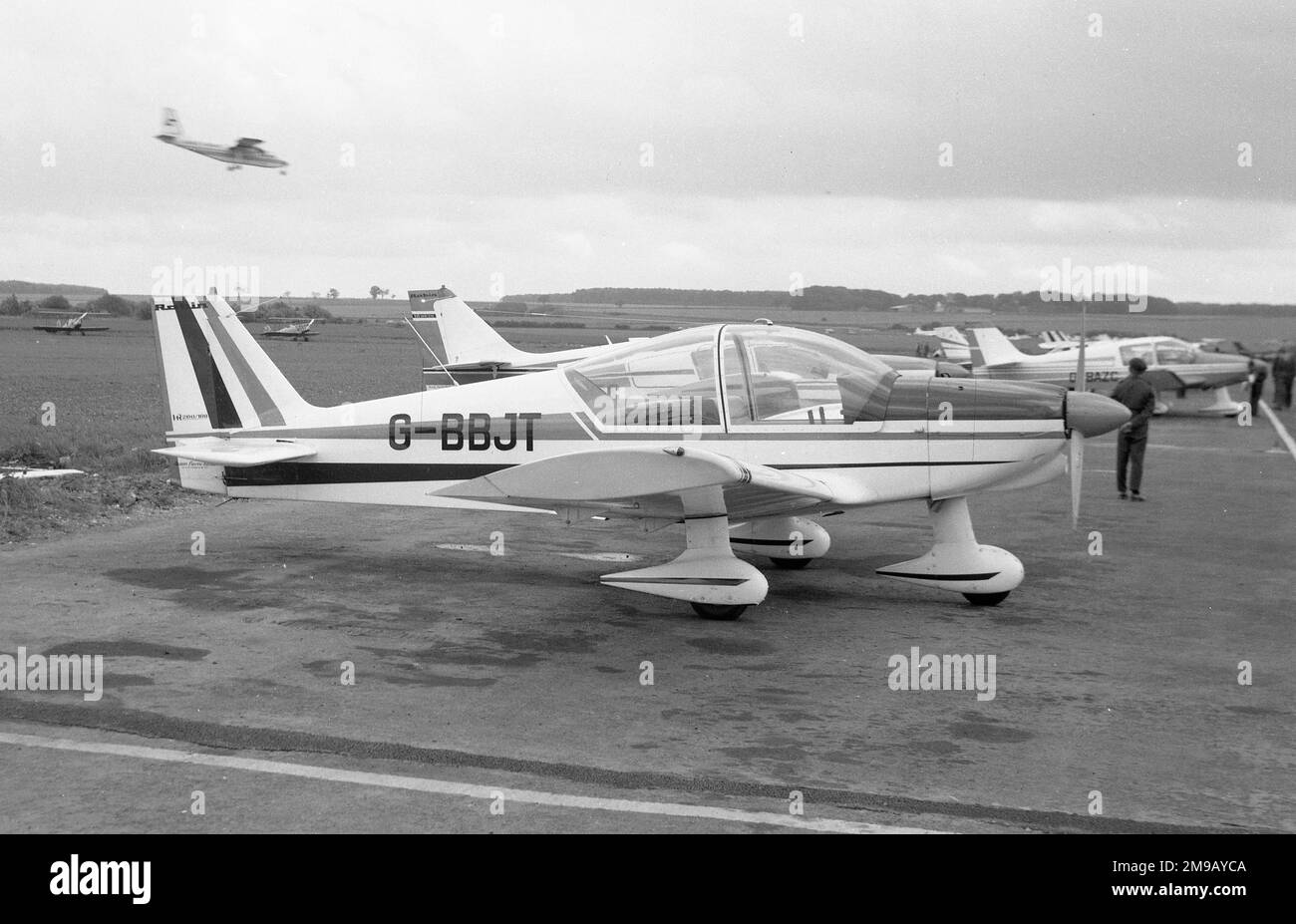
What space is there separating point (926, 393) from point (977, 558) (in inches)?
50.9

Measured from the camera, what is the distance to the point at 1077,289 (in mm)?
8812

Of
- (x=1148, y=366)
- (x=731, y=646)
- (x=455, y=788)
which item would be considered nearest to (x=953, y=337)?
(x=1148, y=366)

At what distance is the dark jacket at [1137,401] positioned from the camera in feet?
48.3

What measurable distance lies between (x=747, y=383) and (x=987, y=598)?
2.41 metres

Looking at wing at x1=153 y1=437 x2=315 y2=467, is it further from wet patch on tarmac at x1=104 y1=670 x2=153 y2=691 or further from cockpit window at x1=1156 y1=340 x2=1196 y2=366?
cockpit window at x1=1156 y1=340 x2=1196 y2=366

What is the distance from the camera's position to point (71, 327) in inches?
2413

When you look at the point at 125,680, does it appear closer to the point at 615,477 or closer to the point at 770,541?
the point at 615,477

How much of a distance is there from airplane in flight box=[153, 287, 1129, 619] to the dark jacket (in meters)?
6.59

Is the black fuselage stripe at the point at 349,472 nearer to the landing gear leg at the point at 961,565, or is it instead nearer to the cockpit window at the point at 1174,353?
the landing gear leg at the point at 961,565

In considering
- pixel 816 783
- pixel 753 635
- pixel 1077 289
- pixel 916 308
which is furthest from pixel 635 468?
pixel 916 308

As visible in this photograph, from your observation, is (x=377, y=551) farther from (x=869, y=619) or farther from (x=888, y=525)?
(x=888, y=525)

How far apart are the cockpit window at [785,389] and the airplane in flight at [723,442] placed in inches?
0.4

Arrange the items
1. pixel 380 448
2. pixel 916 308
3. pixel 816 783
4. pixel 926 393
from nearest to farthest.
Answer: pixel 816 783 < pixel 926 393 < pixel 380 448 < pixel 916 308

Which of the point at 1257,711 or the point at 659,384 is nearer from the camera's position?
the point at 1257,711
